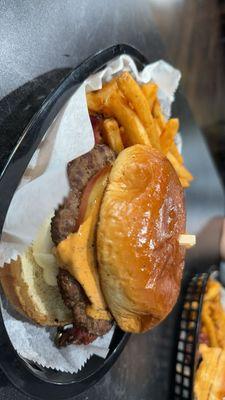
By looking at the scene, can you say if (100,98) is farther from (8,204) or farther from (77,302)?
(77,302)

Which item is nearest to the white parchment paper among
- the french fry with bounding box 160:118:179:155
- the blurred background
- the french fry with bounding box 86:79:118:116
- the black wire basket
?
the french fry with bounding box 86:79:118:116

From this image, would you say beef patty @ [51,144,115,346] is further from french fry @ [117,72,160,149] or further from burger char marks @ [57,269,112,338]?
french fry @ [117,72,160,149]

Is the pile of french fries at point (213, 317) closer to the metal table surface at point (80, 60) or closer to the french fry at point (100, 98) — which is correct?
the metal table surface at point (80, 60)

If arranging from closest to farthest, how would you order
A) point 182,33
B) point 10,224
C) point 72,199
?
1. point 10,224
2. point 72,199
3. point 182,33

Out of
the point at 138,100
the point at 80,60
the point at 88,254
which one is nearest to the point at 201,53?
the point at 80,60

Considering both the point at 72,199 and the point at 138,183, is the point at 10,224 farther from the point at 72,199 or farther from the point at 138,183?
the point at 138,183

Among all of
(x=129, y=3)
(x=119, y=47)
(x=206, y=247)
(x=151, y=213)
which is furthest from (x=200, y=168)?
(x=151, y=213)
